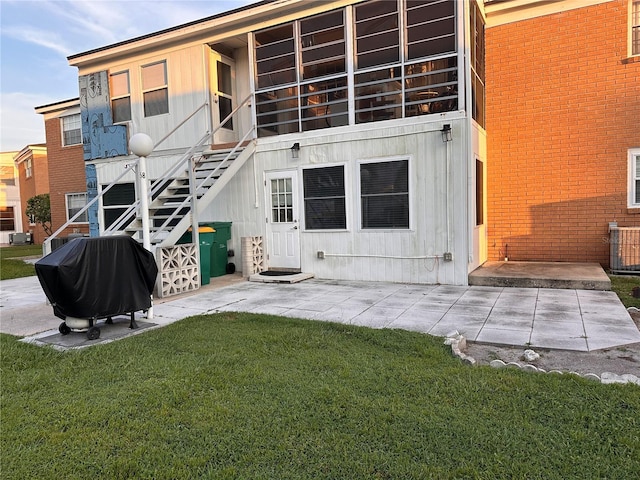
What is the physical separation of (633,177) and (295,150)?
665cm

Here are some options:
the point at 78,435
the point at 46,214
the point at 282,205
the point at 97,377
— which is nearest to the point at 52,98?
the point at 46,214

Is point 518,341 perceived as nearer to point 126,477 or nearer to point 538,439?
point 538,439

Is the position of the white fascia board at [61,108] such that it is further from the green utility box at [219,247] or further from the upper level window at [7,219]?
the upper level window at [7,219]

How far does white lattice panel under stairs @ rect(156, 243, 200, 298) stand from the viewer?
740cm

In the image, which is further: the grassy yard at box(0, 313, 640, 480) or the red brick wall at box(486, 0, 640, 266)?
the red brick wall at box(486, 0, 640, 266)

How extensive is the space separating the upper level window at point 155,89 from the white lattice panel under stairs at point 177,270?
4895 millimetres

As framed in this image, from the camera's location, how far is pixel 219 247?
9.77 meters

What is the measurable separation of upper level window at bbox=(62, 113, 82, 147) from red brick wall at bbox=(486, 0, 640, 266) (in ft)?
44.9

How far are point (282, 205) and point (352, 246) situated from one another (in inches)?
74.1

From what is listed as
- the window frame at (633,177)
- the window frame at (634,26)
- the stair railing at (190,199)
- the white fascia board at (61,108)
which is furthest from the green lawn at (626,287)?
the white fascia board at (61,108)

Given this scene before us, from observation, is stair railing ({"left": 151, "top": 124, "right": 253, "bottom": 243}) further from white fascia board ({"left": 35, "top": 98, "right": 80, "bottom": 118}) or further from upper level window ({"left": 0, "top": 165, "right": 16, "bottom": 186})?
upper level window ({"left": 0, "top": 165, "right": 16, "bottom": 186})

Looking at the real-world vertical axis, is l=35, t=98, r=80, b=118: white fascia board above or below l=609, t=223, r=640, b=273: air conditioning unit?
above

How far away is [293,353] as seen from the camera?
4.28 m

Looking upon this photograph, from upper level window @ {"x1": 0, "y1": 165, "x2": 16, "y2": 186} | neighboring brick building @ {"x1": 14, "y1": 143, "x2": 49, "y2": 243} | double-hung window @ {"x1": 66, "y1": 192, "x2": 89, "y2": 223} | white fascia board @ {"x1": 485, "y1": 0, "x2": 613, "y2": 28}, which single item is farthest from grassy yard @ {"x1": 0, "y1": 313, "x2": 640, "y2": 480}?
upper level window @ {"x1": 0, "y1": 165, "x2": 16, "y2": 186}
